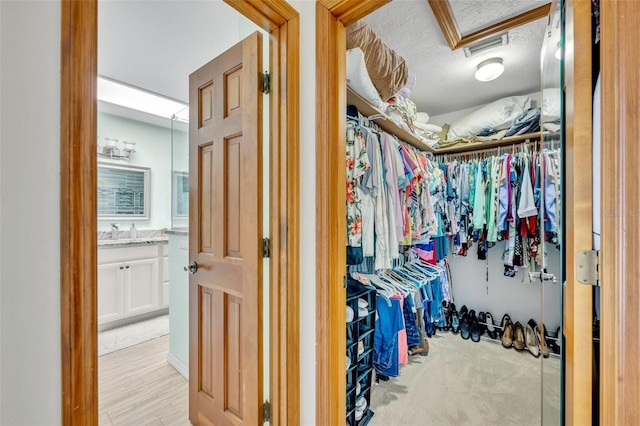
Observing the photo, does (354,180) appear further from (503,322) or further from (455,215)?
(503,322)

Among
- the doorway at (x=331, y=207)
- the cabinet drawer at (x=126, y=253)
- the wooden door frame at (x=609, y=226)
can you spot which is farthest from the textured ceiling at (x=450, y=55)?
the cabinet drawer at (x=126, y=253)

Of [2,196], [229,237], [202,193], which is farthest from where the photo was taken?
[202,193]

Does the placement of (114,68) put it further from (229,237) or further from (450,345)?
(450,345)

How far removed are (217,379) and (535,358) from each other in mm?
2615

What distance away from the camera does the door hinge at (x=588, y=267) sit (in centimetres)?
63

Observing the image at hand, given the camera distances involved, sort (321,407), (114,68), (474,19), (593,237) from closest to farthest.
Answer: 1. (593,237)
2. (321,407)
3. (474,19)
4. (114,68)

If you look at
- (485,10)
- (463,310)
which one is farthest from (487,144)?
(463,310)

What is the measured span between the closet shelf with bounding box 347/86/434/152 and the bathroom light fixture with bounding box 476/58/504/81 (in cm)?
70

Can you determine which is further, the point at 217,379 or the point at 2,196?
the point at 217,379

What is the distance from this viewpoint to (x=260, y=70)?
1197mm

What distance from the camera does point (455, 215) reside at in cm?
289

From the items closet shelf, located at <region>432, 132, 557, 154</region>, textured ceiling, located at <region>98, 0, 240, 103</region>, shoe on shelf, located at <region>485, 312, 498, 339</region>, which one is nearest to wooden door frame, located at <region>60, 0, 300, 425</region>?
textured ceiling, located at <region>98, 0, 240, 103</region>

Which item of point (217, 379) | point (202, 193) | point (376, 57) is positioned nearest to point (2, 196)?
point (202, 193)

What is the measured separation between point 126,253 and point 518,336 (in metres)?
4.08
